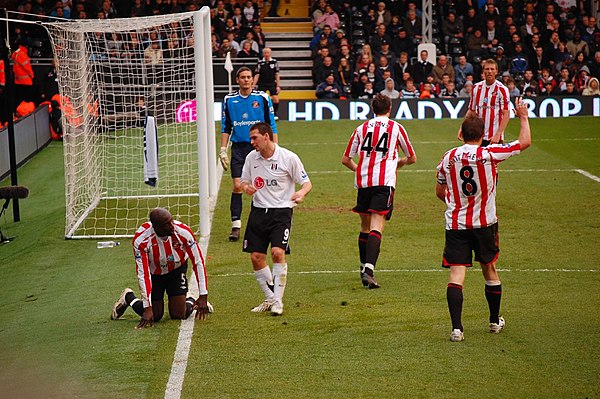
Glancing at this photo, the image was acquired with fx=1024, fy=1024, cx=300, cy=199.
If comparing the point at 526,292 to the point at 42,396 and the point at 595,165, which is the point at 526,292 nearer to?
the point at 42,396

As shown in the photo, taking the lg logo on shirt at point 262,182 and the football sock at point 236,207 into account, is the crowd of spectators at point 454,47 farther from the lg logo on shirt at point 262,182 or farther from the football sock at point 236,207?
the lg logo on shirt at point 262,182

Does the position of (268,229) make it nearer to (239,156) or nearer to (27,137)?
(239,156)

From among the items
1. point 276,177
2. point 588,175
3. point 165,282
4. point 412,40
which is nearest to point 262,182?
point 276,177

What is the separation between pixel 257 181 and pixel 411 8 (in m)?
22.2

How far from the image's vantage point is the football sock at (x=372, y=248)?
10.4 m

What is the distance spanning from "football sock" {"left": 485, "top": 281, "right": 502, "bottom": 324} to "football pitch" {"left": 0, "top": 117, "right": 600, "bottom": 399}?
0.18 metres

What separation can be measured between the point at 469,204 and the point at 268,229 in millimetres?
1947

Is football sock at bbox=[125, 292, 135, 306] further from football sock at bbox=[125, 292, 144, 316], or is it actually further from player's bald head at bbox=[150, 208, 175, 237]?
player's bald head at bbox=[150, 208, 175, 237]

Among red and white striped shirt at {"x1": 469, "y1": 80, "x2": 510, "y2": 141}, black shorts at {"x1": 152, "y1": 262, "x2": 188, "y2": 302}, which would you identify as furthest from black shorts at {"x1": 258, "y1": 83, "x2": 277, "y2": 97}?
black shorts at {"x1": 152, "y1": 262, "x2": 188, "y2": 302}

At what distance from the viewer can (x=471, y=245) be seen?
27.9ft

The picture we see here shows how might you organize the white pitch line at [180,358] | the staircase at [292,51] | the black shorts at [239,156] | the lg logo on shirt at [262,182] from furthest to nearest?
the staircase at [292,51] < the black shorts at [239,156] < the lg logo on shirt at [262,182] < the white pitch line at [180,358]

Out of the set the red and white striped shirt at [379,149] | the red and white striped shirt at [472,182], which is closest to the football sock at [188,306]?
the red and white striped shirt at [379,149]

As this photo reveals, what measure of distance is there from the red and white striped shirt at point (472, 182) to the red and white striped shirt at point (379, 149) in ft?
6.99

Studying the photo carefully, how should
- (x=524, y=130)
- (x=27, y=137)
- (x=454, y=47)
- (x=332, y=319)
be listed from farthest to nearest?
(x=454, y=47) < (x=27, y=137) < (x=332, y=319) < (x=524, y=130)
